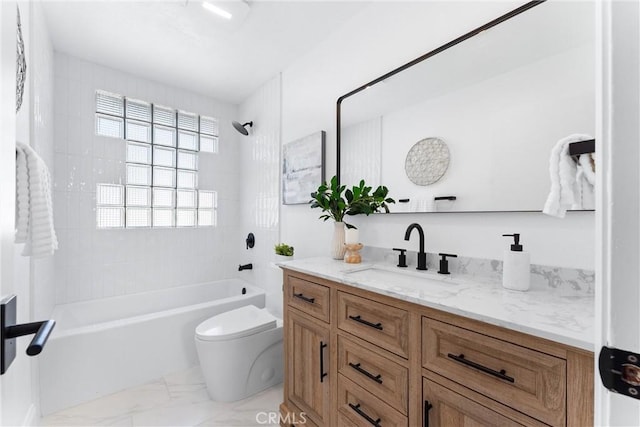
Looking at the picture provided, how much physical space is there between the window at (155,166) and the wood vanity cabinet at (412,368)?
1847mm

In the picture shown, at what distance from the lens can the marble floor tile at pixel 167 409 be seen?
A: 1.61 meters

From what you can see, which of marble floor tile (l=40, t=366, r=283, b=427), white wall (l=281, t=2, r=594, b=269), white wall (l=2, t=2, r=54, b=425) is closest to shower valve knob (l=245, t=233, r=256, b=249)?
white wall (l=281, t=2, r=594, b=269)

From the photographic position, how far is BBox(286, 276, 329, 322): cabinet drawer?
1296 millimetres

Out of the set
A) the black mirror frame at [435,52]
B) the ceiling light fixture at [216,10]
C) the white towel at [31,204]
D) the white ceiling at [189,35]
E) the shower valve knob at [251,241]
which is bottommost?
the shower valve knob at [251,241]

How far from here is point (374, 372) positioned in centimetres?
107

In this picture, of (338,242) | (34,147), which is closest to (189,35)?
(34,147)

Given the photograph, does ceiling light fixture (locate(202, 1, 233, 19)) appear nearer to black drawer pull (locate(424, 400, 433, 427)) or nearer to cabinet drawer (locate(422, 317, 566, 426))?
cabinet drawer (locate(422, 317, 566, 426))

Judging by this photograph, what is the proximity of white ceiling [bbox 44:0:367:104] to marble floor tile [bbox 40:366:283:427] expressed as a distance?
2.47m

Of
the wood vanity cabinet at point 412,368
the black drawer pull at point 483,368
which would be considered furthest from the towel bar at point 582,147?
the black drawer pull at point 483,368

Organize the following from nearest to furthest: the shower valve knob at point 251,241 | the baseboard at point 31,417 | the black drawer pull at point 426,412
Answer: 1. the black drawer pull at point 426,412
2. the baseboard at point 31,417
3. the shower valve knob at point 251,241

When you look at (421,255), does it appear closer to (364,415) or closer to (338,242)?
(338,242)

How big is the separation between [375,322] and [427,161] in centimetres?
83

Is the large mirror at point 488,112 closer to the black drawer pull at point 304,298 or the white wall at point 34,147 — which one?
the black drawer pull at point 304,298
